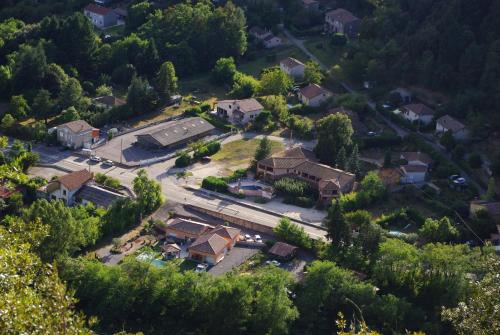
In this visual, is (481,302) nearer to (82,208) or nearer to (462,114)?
(82,208)

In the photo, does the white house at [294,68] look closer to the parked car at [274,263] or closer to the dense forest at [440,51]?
the dense forest at [440,51]

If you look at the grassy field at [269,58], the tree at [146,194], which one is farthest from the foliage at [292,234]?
the grassy field at [269,58]

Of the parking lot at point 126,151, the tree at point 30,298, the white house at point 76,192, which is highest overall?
the tree at point 30,298

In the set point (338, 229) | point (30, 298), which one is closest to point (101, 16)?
point (338, 229)

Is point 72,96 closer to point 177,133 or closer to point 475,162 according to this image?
point 177,133

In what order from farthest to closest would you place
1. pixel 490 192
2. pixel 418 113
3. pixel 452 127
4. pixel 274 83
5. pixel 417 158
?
1. pixel 274 83
2. pixel 418 113
3. pixel 452 127
4. pixel 417 158
5. pixel 490 192

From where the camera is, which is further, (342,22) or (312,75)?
(342,22)
